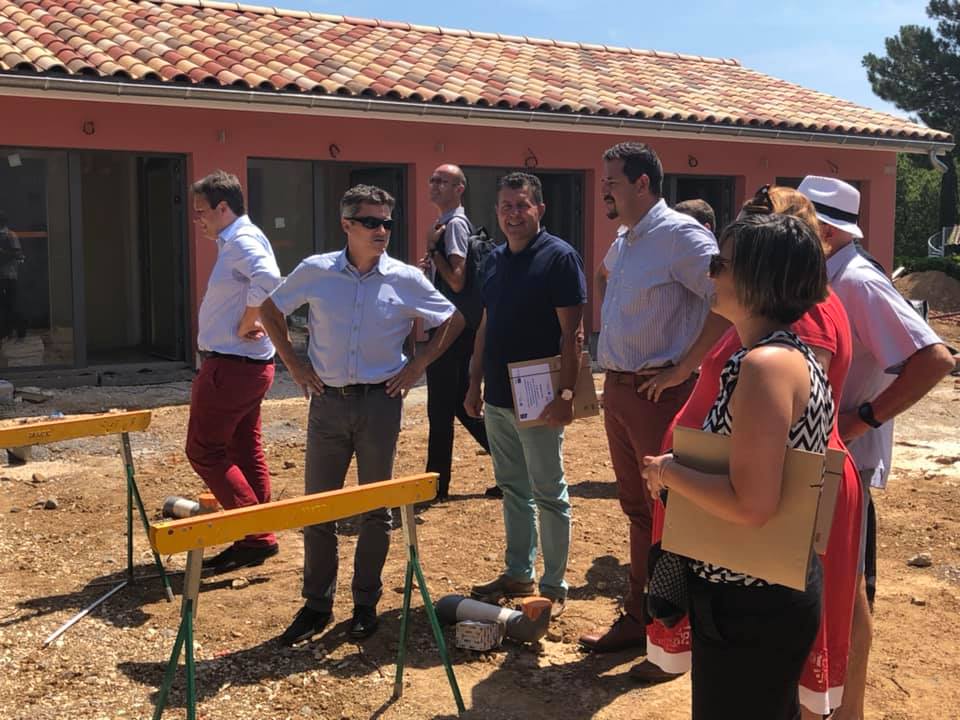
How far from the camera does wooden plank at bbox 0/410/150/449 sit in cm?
455

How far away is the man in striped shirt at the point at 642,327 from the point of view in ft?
13.7

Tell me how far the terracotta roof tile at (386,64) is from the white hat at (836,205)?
8.83 m

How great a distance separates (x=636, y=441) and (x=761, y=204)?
131 centimetres

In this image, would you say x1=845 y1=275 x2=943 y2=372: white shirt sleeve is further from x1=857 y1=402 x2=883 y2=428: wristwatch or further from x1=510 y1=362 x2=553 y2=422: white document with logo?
x1=510 y1=362 x2=553 y2=422: white document with logo

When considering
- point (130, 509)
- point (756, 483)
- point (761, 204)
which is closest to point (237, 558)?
point (130, 509)

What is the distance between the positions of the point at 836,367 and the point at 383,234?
2.14 m

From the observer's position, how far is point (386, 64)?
13844 mm

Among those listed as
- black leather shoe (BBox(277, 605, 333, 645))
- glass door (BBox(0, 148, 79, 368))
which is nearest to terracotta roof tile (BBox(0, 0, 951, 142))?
glass door (BBox(0, 148, 79, 368))

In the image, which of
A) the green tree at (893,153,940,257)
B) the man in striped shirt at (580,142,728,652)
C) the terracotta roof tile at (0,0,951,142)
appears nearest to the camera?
the man in striped shirt at (580,142,728,652)

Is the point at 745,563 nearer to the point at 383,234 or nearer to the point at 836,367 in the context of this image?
the point at 836,367

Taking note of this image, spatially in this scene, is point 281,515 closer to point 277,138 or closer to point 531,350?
point 531,350

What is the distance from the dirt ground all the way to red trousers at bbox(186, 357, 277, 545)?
45cm

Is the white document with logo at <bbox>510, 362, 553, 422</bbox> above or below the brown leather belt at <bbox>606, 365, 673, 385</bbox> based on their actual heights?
below

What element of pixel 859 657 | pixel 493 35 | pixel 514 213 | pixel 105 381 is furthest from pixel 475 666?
pixel 493 35
